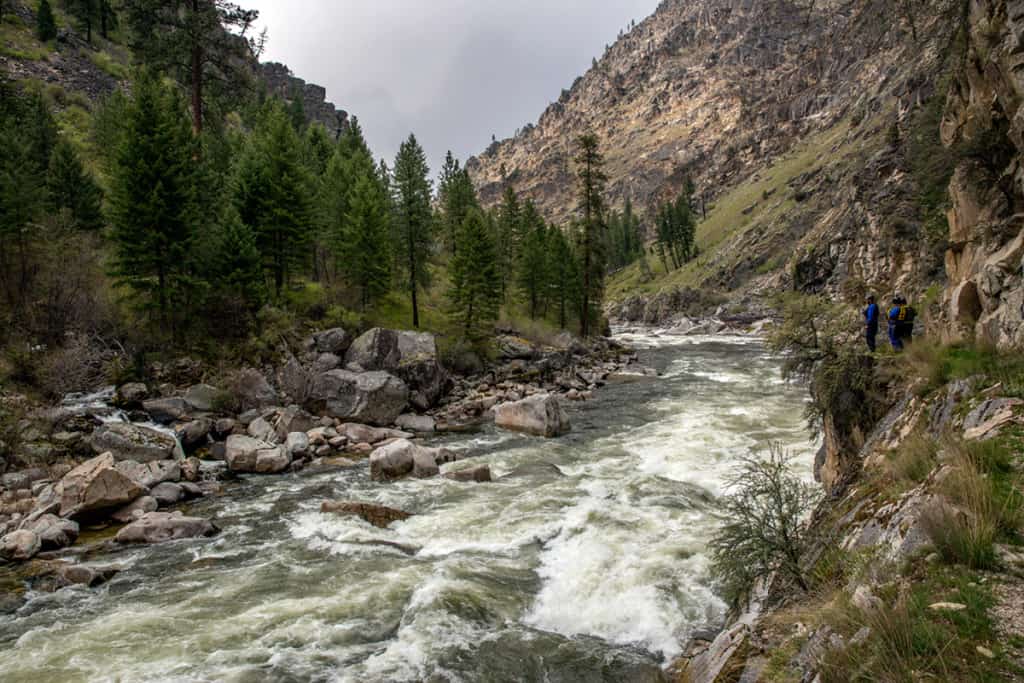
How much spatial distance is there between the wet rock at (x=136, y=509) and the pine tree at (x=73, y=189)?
24315mm

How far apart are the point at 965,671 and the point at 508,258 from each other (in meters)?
62.9

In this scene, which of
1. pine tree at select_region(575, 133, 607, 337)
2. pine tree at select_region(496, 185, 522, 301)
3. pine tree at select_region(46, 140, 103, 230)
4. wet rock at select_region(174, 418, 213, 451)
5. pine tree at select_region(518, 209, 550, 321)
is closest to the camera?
wet rock at select_region(174, 418, 213, 451)

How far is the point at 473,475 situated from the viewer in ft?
57.0

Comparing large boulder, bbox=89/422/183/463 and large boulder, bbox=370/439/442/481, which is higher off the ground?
large boulder, bbox=89/422/183/463

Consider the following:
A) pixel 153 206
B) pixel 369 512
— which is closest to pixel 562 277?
pixel 153 206

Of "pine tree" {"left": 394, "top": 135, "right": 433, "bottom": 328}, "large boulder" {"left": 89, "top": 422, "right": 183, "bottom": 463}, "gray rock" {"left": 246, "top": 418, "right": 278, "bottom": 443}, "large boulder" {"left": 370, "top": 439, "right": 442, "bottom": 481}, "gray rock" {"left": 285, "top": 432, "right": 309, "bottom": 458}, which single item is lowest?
"large boulder" {"left": 370, "top": 439, "right": 442, "bottom": 481}

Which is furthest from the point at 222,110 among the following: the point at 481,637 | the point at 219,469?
the point at 481,637

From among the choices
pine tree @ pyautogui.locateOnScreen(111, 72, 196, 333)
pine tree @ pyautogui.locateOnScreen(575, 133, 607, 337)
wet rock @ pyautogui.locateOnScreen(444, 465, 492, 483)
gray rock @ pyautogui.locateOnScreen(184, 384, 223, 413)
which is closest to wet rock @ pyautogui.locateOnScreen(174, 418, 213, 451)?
gray rock @ pyautogui.locateOnScreen(184, 384, 223, 413)

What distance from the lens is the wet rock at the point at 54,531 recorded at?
491 inches

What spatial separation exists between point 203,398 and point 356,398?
682 cm

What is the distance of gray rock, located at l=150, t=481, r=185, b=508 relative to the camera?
15.5 meters

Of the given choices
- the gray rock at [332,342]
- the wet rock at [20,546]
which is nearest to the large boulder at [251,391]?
the gray rock at [332,342]

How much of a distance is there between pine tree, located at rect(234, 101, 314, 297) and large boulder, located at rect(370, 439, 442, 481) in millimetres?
20747

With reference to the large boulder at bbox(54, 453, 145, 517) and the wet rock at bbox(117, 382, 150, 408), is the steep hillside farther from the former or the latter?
the wet rock at bbox(117, 382, 150, 408)
